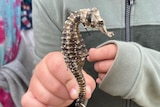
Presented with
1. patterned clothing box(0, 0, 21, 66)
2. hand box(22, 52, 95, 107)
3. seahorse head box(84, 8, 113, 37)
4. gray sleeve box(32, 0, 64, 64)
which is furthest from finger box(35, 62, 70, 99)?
patterned clothing box(0, 0, 21, 66)

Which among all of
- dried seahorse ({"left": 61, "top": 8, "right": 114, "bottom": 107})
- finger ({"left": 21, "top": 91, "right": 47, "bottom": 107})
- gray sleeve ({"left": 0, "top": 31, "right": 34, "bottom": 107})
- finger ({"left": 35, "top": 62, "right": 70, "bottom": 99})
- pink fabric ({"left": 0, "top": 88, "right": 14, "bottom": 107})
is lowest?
pink fabric ({"left": 0, "top": 88, "right": 14, "bottom": 107})

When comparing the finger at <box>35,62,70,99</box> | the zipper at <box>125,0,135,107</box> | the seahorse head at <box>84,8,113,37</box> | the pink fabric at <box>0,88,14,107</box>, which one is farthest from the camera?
the pink fabric at <box>0,88,14,107</box>

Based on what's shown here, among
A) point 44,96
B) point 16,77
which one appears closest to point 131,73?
point 44,96

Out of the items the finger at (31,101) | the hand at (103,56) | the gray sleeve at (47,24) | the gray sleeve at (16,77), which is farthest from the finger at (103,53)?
the gray sleeve at (16,77)

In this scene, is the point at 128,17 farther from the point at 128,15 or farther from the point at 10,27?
the point at 10,27

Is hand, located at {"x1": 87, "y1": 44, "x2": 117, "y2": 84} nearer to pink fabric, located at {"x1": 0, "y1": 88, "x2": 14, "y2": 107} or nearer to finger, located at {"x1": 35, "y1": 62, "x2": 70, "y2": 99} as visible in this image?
finger, located at {"x1": 35, "y1": 62, "x2": 70, "y2": 99}
